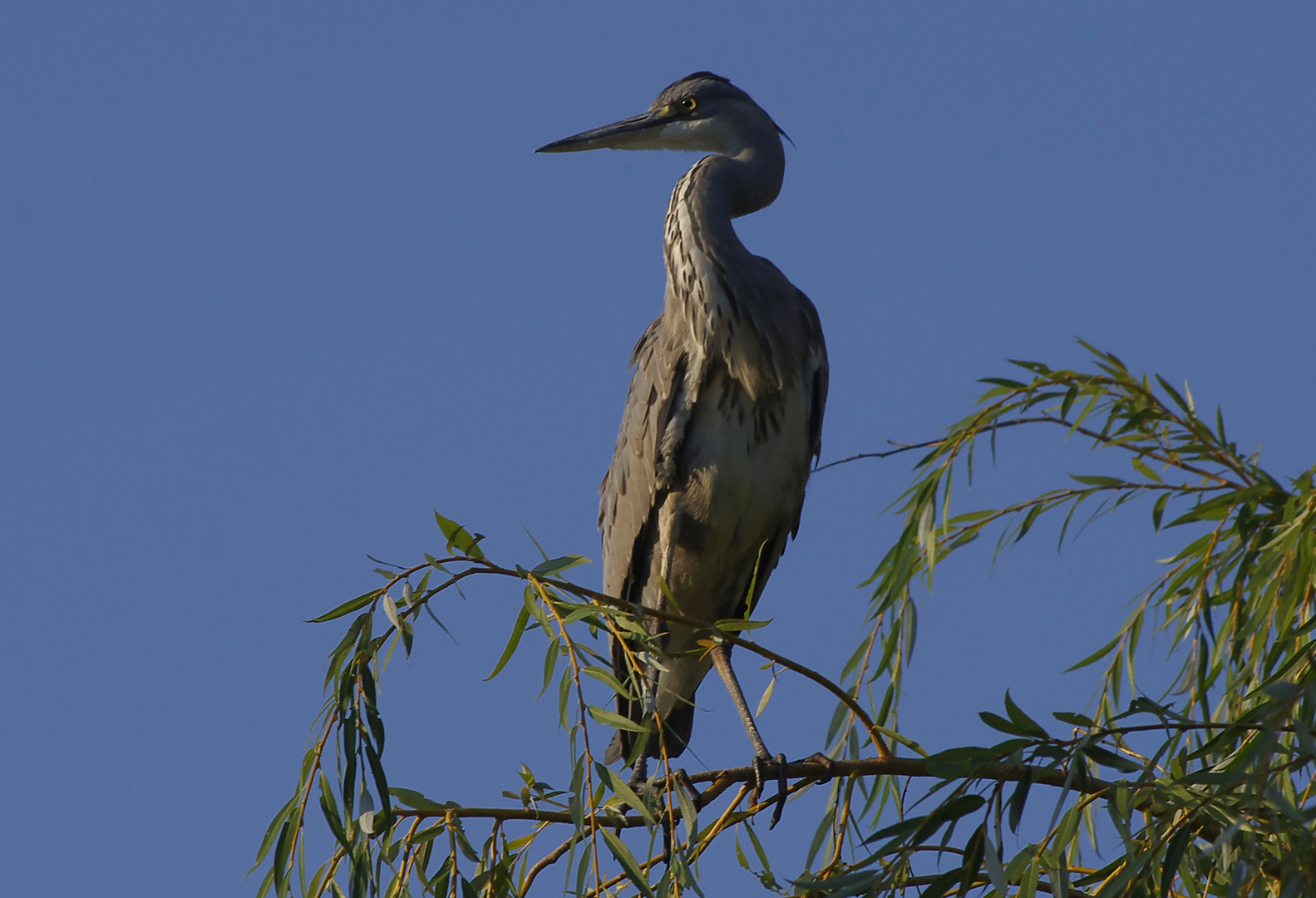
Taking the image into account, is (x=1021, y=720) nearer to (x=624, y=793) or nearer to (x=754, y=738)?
(x=624, y=793)

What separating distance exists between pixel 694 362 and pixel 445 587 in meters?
1.73

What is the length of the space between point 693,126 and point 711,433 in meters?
1.21

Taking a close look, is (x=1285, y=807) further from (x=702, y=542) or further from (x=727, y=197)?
(x=727, y=197)

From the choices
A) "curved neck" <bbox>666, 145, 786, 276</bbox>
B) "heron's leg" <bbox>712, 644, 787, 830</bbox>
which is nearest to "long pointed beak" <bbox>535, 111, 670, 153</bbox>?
"curved neck" <bbox>666, 145, 786, 276</bbox>

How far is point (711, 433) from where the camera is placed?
3.60m

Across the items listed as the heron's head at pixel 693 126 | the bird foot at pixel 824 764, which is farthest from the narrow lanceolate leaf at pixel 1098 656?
the heron's head at pixel 693 126

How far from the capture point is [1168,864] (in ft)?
5.74

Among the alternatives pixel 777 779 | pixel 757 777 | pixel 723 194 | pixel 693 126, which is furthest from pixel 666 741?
pixel 693 126

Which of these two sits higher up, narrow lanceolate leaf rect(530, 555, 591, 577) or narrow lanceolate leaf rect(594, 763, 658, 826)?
narrow lanceolate leaf rect(530, 555, 591, 577)

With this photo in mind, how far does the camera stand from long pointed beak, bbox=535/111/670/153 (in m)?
4.43

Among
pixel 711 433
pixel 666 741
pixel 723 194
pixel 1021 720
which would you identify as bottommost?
pixel 1021 720

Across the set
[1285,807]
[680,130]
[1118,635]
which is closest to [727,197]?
[680,130]

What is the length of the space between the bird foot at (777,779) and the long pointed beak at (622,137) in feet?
6.98

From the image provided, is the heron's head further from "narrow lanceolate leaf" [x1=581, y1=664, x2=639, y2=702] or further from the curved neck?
"narrow lanceolate leaf" [x1=581, y1=664, x2=639, y2=702]
